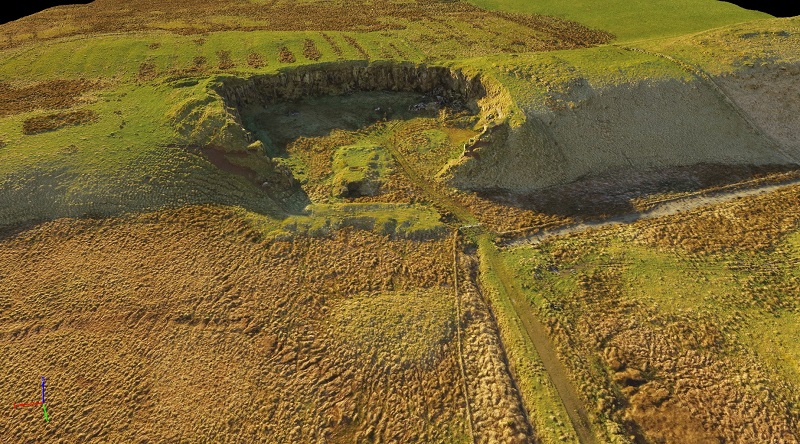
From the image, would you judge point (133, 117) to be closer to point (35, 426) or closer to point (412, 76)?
point (35, 426)

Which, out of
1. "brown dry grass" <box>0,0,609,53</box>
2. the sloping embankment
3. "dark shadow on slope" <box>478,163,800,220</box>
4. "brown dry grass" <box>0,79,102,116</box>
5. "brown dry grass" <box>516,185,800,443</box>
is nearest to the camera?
"brown dry grass" <box>516,185,800,443</box>

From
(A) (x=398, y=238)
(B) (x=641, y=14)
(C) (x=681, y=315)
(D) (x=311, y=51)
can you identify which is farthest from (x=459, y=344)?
(B) (x=641, y=14)

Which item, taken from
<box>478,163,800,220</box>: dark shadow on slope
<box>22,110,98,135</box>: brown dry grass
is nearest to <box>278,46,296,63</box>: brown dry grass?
<box>22,110,98,135</box>: brown dry grass

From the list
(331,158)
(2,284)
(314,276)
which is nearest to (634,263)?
(314,276)

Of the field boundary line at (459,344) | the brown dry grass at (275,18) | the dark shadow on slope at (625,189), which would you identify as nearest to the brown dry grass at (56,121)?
the brown dry grass at (275,18)

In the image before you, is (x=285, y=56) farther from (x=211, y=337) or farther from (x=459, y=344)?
(x=459, y=344)

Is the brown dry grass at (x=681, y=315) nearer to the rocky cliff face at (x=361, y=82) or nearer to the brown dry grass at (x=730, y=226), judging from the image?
the brown dry grass at (x=730, y=226)

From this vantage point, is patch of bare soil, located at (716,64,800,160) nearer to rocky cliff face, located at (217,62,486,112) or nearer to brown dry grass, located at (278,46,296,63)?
rocky cliff face, located at (217,62,486,112)
